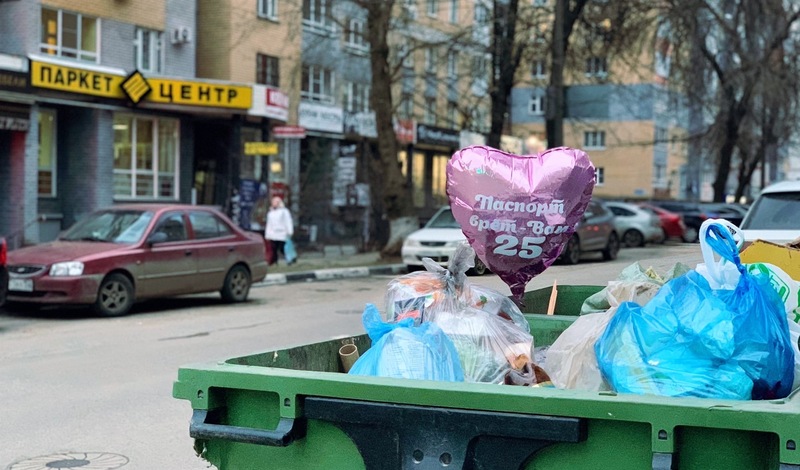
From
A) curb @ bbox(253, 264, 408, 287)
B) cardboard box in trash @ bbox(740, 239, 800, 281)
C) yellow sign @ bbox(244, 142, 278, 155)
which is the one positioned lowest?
curb @ bbox(253, 264, 408, 287)

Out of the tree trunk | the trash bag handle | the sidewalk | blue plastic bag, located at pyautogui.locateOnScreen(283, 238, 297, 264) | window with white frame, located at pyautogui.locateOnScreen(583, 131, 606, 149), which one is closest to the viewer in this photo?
the trash bag handle

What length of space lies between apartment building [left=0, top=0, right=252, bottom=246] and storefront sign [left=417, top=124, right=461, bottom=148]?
1043 cm

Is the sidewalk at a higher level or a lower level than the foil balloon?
lower

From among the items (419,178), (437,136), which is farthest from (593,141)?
(437,136)

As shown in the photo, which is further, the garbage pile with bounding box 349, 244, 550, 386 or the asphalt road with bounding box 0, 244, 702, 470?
the asphalt road with bounding box 0, 244, 702, 470

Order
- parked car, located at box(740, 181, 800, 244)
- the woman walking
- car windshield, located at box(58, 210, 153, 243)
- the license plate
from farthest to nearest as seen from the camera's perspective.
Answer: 1. the woman walking
2. car windshield, located at box(58, 210, 153, 243)
3. the license plate
4. parked car, located at box(740, 181, 800, 244)

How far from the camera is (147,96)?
26125 millimetres

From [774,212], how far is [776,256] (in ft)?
16.3

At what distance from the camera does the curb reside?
18953 millimetres

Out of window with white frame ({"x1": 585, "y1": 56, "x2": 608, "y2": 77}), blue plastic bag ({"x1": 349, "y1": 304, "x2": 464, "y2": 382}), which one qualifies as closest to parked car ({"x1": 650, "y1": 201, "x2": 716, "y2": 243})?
window with white frame ({"x1": 585, "y1": 56, "x2": 608, "y2": 77})

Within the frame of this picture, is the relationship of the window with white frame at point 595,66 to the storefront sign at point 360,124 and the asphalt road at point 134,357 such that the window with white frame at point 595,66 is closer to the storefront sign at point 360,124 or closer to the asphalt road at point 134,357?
the storefront sign at point 360,124

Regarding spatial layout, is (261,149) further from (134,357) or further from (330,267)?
(134,357)

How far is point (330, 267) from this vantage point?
21312 mm

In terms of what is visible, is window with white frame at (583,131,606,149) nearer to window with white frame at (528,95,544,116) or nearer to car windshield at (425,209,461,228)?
window with white frame at (528,95,544,116)
